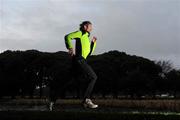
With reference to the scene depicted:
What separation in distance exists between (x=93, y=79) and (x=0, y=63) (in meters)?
91.3

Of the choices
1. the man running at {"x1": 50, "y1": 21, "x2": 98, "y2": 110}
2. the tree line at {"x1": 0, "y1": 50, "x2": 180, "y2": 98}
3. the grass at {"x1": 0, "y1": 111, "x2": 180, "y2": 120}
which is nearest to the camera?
the grass at {"x1": 0, "y1": 111, "x2": 180, "y2": 120}

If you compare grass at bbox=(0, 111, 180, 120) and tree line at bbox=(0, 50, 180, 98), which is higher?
tree line at bbox=(0, 50, 180, 98)

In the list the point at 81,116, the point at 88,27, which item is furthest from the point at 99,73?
the point at 81,116

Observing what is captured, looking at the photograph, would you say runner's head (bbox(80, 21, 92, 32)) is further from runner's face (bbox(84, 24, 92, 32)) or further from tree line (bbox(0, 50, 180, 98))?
tree line (bbox(0, 50, 180, 98))

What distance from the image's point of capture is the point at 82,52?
35.9ft

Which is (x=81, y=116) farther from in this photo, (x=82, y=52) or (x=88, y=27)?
(x=88, y=27)

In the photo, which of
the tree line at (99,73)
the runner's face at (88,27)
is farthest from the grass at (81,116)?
the tree line at (99,73)

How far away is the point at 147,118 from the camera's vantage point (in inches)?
358

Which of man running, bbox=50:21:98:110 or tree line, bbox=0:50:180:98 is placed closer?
man running, bbox=50:21:98:110

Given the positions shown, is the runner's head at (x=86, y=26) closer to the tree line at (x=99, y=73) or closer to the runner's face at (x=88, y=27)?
the runner's face at (x=88, y=27)

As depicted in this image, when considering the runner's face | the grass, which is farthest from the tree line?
the grass

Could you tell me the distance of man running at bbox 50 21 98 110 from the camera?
35.4ft

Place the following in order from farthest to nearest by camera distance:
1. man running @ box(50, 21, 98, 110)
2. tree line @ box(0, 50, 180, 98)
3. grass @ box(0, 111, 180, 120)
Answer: tree line @ box(0, 50, 180, 98), man running @ box(50, 21, 98, 110), grass @ box(0, 111, 180, 120)

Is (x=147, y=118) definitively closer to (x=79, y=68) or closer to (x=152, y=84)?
(x=79, y=68)
